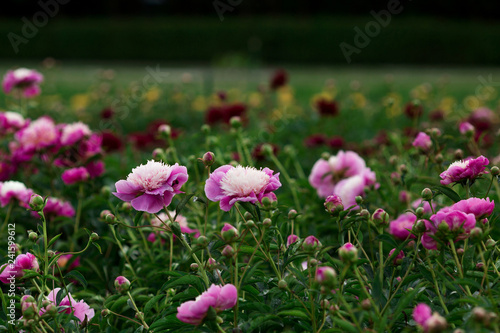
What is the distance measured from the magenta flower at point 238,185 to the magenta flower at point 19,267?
0.34m

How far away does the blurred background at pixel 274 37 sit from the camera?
35.9 ft

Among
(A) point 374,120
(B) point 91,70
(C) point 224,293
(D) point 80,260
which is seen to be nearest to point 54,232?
(D) point 80,260

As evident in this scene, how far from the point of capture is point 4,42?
11.8 meters

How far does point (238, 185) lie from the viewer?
0.87 meters

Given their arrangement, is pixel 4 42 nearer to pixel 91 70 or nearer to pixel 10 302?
pixel 91 70

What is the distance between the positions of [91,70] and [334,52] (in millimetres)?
4492

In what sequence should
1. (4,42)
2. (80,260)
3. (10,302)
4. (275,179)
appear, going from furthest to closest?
(4,42) < (80,260) < (10,302) < (275,179)

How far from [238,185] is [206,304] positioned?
0.62ft

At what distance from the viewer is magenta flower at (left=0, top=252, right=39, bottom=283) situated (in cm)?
99

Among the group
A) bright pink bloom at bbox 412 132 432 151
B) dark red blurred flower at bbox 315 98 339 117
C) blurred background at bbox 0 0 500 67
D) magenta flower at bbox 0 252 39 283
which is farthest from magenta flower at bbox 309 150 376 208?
blurred background at bbox 0 0 500 67

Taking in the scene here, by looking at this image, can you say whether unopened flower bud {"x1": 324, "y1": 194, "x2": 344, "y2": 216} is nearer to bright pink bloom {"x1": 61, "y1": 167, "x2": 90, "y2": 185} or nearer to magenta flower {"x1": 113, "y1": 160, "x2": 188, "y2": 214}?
magenta flower {"x1": 113, "y1": 160, "x2": 188, "y2": 214}

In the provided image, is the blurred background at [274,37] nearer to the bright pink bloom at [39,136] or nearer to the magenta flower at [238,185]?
the bright pink bloom at [39,136]

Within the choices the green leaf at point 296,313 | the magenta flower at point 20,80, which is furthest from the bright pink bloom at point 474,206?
the magenta flower at point 20,80

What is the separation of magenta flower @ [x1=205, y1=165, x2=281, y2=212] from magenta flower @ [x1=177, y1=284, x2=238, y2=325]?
14 cm
